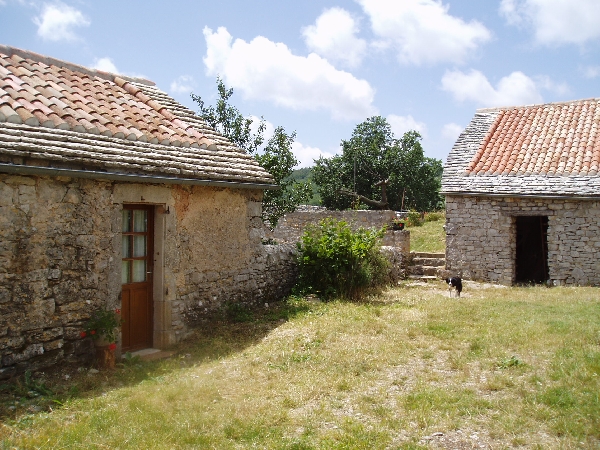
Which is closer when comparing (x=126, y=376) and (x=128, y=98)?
(x=126, y=376)

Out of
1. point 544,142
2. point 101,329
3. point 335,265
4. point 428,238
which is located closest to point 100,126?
point 101,329

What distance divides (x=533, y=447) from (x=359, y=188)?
28886 millimetres

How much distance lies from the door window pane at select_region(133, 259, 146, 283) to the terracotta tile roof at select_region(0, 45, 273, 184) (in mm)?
1348

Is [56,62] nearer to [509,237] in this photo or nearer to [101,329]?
[101,329]

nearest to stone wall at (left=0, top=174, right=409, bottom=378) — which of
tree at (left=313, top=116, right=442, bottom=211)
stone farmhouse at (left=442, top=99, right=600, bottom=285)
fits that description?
stone farmhouse at (left=442, top=99, right=600, bottom=285)

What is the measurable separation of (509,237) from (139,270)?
10116 mm

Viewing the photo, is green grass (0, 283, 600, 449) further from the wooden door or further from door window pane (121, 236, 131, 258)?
door window pane (121, 236, 131, 258)

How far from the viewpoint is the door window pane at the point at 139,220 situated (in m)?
7.39

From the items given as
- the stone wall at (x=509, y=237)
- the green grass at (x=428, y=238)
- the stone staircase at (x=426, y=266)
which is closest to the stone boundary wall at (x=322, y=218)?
the green grass at (x=428, y=238)

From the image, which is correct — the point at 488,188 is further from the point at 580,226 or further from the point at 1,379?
the point at 1,379

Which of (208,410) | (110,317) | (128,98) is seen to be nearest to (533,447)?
(208,410)

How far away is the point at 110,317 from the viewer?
257 inches

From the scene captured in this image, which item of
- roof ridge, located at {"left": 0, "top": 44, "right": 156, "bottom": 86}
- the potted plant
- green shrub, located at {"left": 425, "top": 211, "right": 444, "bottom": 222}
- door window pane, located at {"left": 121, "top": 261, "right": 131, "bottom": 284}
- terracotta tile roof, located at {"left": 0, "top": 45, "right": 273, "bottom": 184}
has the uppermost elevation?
roof ridge, located at {"left": 0, "top": 44, "right": 156, "bottom": 86}

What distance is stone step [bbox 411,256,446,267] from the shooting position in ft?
49.9
